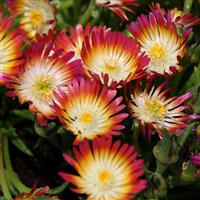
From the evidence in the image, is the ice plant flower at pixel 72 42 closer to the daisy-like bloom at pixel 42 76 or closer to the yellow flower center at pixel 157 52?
the daisy-like bloom at pixel 42 76

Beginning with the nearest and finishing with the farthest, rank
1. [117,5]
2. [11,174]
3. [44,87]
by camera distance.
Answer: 1. [44,87]
2. [11,174]
3. [117,5]

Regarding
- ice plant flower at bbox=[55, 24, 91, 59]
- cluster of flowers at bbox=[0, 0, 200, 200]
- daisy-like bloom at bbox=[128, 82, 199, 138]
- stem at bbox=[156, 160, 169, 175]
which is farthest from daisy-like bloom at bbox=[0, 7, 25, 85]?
stem at bbox=[156, 160, 169, 175]

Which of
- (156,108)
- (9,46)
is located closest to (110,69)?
(156,108)

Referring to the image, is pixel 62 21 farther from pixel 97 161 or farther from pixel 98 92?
pixel 97 161

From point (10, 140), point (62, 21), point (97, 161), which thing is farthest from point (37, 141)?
point (97, 161)

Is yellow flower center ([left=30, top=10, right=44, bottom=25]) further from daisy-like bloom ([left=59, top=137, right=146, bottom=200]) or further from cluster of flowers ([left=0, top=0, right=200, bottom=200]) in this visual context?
daisy-like bloom ([left=59, top=137, right=146, bottom=200])

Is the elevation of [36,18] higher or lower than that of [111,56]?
higher

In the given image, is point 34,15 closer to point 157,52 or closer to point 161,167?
point 157,52
